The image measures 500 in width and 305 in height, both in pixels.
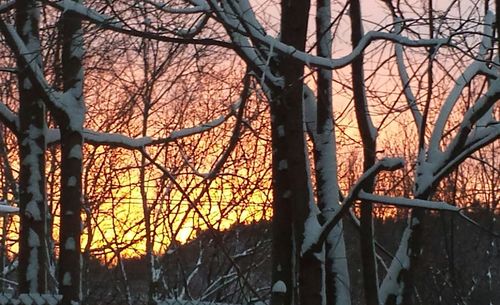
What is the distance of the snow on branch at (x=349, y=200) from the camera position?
19.0 feet

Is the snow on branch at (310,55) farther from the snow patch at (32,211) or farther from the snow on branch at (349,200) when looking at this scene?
the snow patch at (32,211)

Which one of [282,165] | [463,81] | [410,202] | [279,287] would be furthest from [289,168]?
[463,81]

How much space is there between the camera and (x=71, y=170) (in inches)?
328

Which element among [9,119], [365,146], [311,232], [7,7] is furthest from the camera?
[9,119]

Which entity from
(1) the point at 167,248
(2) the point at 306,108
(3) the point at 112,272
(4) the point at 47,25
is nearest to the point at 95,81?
(4) the point at 47,25

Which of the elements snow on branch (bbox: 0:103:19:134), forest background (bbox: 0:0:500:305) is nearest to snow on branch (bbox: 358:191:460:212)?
forest background (bbox: 0:0:500:305)

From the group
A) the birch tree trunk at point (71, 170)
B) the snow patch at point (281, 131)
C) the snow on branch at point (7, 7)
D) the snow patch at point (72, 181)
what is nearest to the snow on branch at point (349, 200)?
the snow patch at point (281, 131)

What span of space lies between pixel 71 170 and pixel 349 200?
→ 3.37m

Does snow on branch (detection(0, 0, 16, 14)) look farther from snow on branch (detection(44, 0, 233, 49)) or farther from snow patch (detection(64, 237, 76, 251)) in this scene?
snow patch (detection(64, 237, 76, 251))

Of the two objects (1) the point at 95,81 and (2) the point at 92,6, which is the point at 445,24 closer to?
(2) the point at 92,6

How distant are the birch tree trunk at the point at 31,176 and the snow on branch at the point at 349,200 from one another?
124 inches

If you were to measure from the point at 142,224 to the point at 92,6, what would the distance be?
32.0 feet

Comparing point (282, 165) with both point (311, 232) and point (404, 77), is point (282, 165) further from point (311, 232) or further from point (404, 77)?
point (404, 77)

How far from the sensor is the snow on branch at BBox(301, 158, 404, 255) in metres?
5.80
